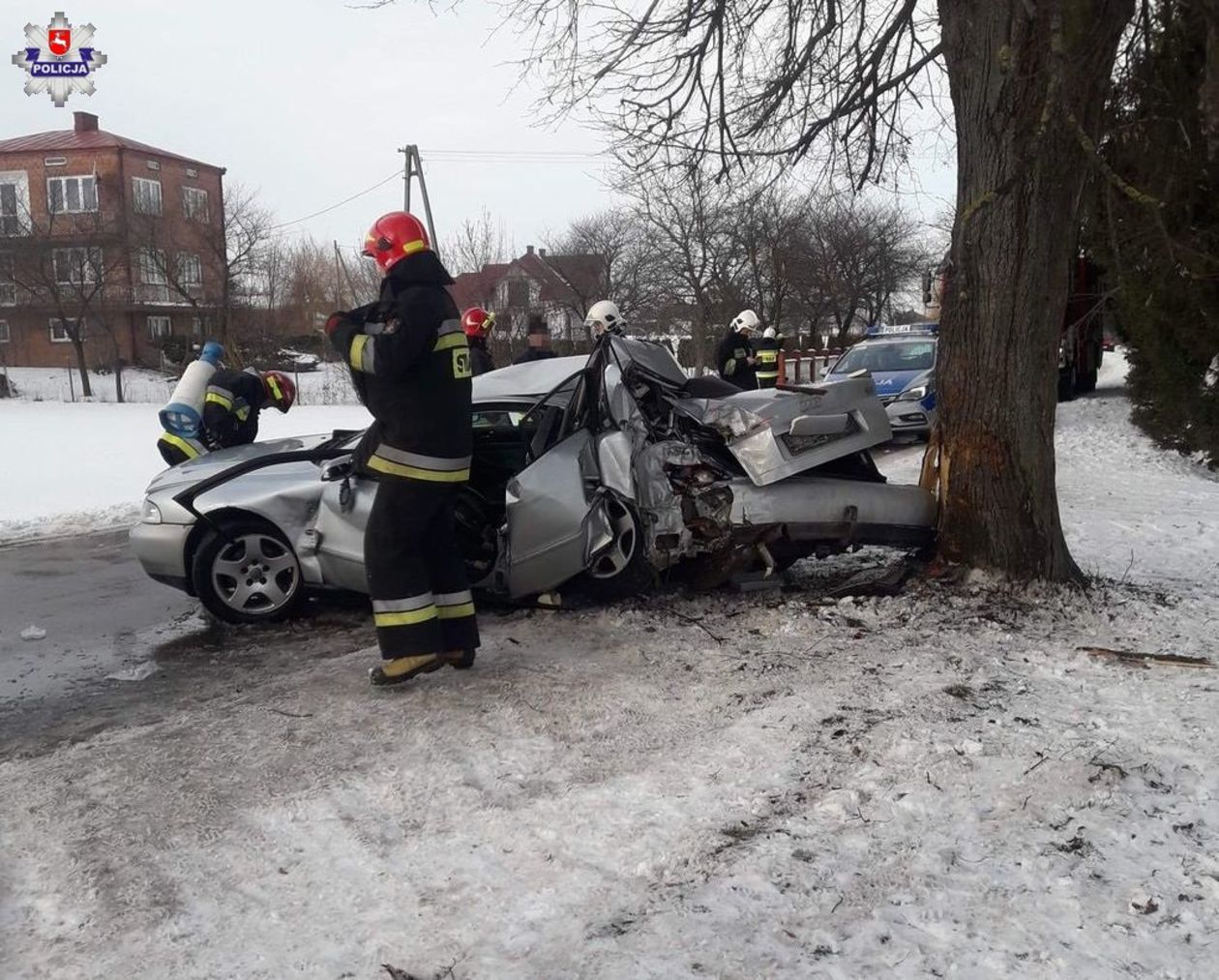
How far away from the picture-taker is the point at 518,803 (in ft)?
11.1

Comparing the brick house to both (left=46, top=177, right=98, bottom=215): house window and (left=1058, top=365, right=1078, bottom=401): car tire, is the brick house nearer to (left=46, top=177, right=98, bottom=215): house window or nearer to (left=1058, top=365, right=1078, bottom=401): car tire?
(left=46, top=177, right=98, bottom=215): house window

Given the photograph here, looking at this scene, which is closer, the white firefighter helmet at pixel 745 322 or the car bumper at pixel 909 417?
the white firefighter helmet at pixel 745 322

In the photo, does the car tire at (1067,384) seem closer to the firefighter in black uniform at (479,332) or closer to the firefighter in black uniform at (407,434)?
the firefighter in black uniform at (479,332)

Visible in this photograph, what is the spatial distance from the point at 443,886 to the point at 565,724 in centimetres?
124

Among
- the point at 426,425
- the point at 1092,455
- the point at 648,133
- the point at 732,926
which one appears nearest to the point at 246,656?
the point at 426,425

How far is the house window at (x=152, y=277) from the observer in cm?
3322

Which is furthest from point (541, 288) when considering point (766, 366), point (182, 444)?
point (182, 444)

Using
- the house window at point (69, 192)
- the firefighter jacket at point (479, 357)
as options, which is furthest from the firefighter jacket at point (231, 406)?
the house window at point (69, 192)

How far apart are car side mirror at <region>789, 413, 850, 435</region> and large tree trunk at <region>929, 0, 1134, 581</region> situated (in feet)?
2.04

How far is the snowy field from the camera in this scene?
2.60 m

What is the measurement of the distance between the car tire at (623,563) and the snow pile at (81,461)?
6166mm

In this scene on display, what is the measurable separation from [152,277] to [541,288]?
Answer: 15.7 metres

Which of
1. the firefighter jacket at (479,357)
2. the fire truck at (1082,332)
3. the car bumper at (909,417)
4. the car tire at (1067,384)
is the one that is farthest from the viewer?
the car tire at (1067,384)

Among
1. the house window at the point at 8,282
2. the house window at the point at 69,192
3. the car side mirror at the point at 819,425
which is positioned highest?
the house window at the point at 69,192
